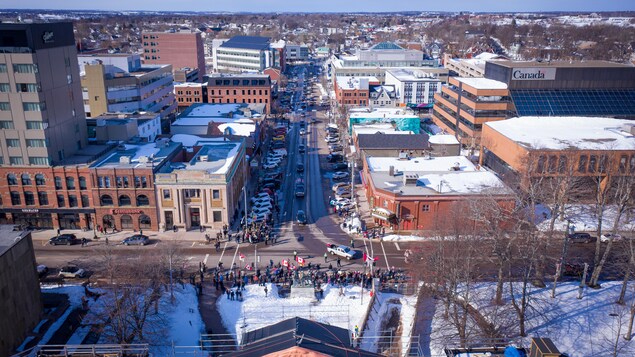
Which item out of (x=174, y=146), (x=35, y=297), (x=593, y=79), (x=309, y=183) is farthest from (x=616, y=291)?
(x=593, y=79)

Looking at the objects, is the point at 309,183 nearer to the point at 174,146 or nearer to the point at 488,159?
the point at 174,146

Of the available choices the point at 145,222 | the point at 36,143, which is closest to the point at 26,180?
the point at 36,143

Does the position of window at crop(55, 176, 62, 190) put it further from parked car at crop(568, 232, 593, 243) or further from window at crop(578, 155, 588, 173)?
window at crop(578, 155, 588, 173)

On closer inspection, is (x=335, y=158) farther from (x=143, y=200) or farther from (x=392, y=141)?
(x=143, y=200)

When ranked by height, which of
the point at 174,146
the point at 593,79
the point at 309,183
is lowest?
the point at 309,183

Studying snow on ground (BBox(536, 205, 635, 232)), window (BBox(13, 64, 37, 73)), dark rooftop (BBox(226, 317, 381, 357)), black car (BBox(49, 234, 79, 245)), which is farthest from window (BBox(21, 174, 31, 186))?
snow on ground (BBox(536, 205, 635, 232))

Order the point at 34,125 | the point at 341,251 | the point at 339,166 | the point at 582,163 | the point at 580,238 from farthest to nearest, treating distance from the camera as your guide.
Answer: the point at 339,166 → the point at 582,163 → the point at 34,125 → the point at 580,238 → the point at 341,251
